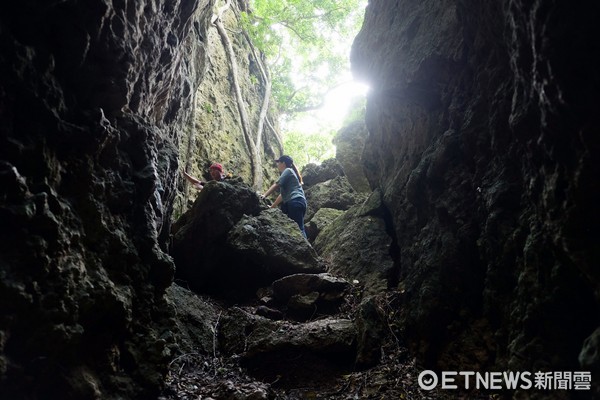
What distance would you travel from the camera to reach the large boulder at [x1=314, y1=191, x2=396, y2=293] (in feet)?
21.9

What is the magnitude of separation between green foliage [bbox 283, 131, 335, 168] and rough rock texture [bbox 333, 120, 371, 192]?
24.7 ft

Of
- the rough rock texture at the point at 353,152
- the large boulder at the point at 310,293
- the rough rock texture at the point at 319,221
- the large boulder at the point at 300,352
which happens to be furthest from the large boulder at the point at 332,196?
the large boulder at the point at 300,352

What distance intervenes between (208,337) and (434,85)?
4711 mm

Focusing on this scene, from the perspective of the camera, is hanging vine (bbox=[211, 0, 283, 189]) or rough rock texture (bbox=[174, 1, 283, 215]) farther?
hanging vine (bbox=[211, 0, 283, 189])

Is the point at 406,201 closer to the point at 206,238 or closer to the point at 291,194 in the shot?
the point at 291,194

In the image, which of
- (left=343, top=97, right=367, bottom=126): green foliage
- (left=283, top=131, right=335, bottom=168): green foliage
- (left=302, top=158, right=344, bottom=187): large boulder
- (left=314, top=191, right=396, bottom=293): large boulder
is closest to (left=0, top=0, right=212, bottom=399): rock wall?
(left=314, top=191, right=396, bottom=293): large boulder

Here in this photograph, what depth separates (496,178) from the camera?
4246 mm

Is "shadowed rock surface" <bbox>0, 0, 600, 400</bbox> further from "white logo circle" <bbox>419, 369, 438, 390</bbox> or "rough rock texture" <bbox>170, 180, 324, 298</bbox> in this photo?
"rough rock texture" <bbox>170, 180, 324, 298</bbox>

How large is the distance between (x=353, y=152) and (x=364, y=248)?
23.1 feet

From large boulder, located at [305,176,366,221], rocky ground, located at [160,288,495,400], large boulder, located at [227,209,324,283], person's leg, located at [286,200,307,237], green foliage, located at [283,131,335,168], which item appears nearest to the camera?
rocky ground, located at [160,288,495,400]

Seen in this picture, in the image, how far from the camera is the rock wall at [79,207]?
9.09ft

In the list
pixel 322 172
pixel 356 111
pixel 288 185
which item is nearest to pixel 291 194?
pixel 288 185

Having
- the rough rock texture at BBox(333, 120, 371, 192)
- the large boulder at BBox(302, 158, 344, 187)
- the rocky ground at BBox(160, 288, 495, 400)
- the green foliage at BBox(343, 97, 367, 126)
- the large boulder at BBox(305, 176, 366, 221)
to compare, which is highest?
the green foliage at BBox(343, 97, 367, 126)

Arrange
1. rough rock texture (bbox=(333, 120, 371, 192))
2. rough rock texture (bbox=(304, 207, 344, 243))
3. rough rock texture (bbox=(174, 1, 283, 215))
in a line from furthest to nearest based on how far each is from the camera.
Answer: rough rock texture (bbox=(333, 120, 371, 192)), rough rock texture (bbox=(304, 207, 344, 243)), rough rock texture (bbox=(174, 1, 283, 215))
